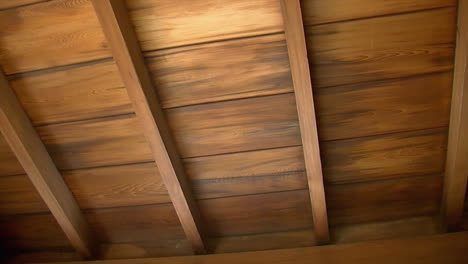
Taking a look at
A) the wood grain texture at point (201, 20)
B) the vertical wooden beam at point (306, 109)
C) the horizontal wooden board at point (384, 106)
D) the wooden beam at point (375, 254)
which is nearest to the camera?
the vertical wooden beam at point (306, 109)

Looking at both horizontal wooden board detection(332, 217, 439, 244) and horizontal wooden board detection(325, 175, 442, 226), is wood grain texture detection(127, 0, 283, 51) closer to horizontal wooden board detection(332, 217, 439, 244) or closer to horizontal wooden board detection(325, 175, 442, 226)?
horizontal wooden board detection(325, 175, 442, 226)

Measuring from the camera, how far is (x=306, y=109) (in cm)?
150

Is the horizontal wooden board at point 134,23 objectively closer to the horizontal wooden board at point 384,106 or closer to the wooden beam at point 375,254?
the horizontal wooden board at point 384,106

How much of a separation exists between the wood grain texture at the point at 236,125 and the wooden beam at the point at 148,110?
0.08 m

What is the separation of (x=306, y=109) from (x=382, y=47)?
1.19 ft

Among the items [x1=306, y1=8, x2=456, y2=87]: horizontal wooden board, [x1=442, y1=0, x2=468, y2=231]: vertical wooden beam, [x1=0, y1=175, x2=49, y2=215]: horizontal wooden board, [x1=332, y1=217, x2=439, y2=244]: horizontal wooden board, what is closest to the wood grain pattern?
[x1=0, y1=175, x2=49, y2=215]: horizontal wooden board

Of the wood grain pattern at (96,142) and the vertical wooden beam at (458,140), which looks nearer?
the vertical wooden beam at (458,140)

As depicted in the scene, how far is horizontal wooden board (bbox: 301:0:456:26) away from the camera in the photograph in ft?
4.58

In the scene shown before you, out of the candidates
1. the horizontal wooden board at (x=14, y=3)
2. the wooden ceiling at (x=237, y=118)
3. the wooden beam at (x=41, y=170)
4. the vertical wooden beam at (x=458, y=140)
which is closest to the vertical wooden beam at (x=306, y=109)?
the wooden ceiling at (x=237, y=118)

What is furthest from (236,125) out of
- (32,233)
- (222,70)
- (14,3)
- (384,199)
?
(32,233)

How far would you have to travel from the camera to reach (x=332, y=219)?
1.92m

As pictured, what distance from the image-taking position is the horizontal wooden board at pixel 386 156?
5.50ft

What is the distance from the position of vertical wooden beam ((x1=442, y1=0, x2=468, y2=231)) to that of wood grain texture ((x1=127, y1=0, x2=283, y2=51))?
62 cm

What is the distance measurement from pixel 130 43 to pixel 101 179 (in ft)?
2.48
